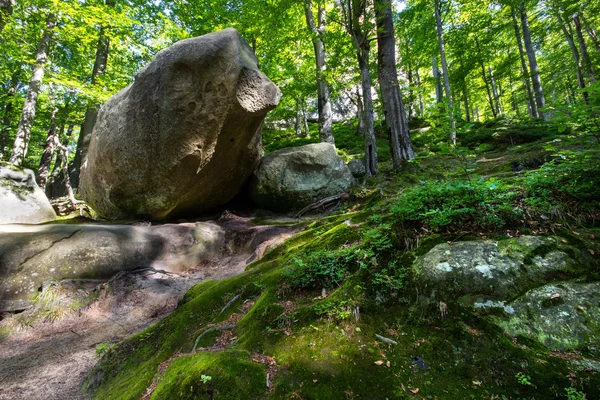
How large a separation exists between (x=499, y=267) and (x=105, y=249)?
6.70m

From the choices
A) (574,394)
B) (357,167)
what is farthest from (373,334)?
(357,167)

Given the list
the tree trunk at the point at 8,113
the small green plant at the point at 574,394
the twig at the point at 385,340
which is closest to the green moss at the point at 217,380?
the twig at the point at 385,340

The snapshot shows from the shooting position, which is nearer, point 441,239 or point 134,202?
point 441,239

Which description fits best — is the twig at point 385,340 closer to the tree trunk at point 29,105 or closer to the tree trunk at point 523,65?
the tree trunk at point 29,105

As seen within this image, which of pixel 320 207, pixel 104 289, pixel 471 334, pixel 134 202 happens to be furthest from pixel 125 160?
pixel 471 334

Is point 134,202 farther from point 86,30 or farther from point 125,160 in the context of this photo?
point 86,30

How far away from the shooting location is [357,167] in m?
11.4

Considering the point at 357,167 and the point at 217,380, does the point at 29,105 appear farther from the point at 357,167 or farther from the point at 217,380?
the point at 217,380

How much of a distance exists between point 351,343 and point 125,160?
7284 millimetres

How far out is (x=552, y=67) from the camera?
18.2 m

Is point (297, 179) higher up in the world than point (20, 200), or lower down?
lower down

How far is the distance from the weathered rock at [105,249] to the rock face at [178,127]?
1.18 metres

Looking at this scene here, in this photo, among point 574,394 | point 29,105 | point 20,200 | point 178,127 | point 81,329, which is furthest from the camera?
point 29,105

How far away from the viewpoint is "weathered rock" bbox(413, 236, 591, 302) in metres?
2.19
